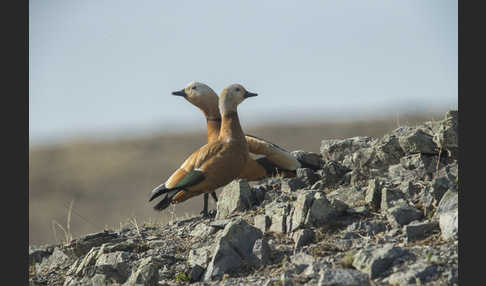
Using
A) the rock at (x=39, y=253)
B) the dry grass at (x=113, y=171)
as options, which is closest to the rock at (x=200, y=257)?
the rock at (x=39, y=253)

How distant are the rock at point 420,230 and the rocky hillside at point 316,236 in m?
0.01

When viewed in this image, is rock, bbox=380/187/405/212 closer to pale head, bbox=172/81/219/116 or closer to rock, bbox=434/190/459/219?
rock, bbox=434/190/459/219

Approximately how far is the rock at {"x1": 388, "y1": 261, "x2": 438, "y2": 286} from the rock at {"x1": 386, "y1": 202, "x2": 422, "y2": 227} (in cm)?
129

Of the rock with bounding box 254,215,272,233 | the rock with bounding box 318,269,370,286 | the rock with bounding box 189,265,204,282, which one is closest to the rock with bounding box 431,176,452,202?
the rock with bounding box 318,269,370,286

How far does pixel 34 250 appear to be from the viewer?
10.0 metres

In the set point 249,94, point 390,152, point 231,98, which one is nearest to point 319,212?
point 390,152

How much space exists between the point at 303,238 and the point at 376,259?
4.66 feet

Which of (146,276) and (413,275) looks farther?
(146,276)

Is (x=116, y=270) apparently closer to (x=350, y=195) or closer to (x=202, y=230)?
(x=202, y=230)

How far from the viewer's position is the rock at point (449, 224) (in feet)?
22.4

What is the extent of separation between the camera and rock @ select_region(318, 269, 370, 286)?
5.97m

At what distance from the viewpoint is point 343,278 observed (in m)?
6.02

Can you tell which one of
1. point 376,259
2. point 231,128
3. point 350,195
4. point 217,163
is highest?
point 231,128

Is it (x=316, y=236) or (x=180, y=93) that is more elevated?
(x=180, y=93)
